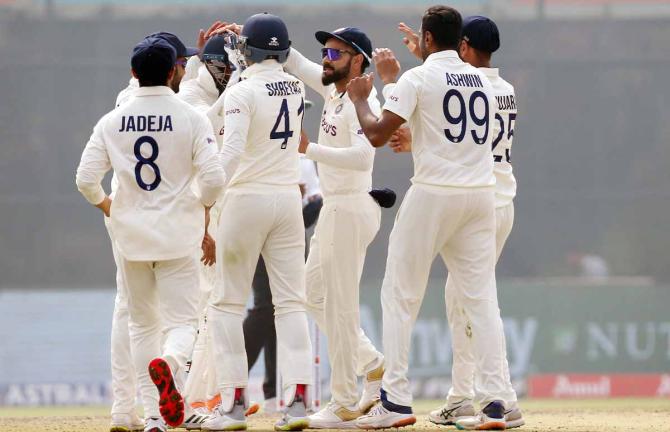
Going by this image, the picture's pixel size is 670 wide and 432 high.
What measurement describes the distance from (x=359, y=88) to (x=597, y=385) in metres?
9.15

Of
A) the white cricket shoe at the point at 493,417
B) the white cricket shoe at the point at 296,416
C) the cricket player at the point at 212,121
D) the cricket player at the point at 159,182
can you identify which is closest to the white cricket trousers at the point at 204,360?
the cricket player at the point at 212,121

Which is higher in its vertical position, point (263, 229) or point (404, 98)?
point (404, 98)

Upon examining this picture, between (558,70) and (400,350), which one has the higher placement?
(558,70)

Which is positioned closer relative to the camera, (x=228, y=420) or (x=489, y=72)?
(x=228, y=420)

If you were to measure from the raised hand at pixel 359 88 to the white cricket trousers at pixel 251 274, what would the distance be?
2.10 ft

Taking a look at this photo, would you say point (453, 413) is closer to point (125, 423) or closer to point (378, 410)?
point (378, 410)

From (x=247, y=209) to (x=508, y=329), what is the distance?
28.8ft

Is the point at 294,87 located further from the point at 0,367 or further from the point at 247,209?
the point at 0,367

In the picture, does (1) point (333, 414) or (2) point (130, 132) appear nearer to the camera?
(2) point (130, 132)

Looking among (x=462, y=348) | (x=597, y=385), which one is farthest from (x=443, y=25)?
(x=597, y=385)

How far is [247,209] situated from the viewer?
7.56 m

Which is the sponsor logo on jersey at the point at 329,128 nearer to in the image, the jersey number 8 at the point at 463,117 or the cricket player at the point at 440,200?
the cricket player at the point at 440,200

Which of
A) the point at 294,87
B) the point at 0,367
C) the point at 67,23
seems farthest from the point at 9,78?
the point at 294,87

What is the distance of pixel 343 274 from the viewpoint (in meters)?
8.02
